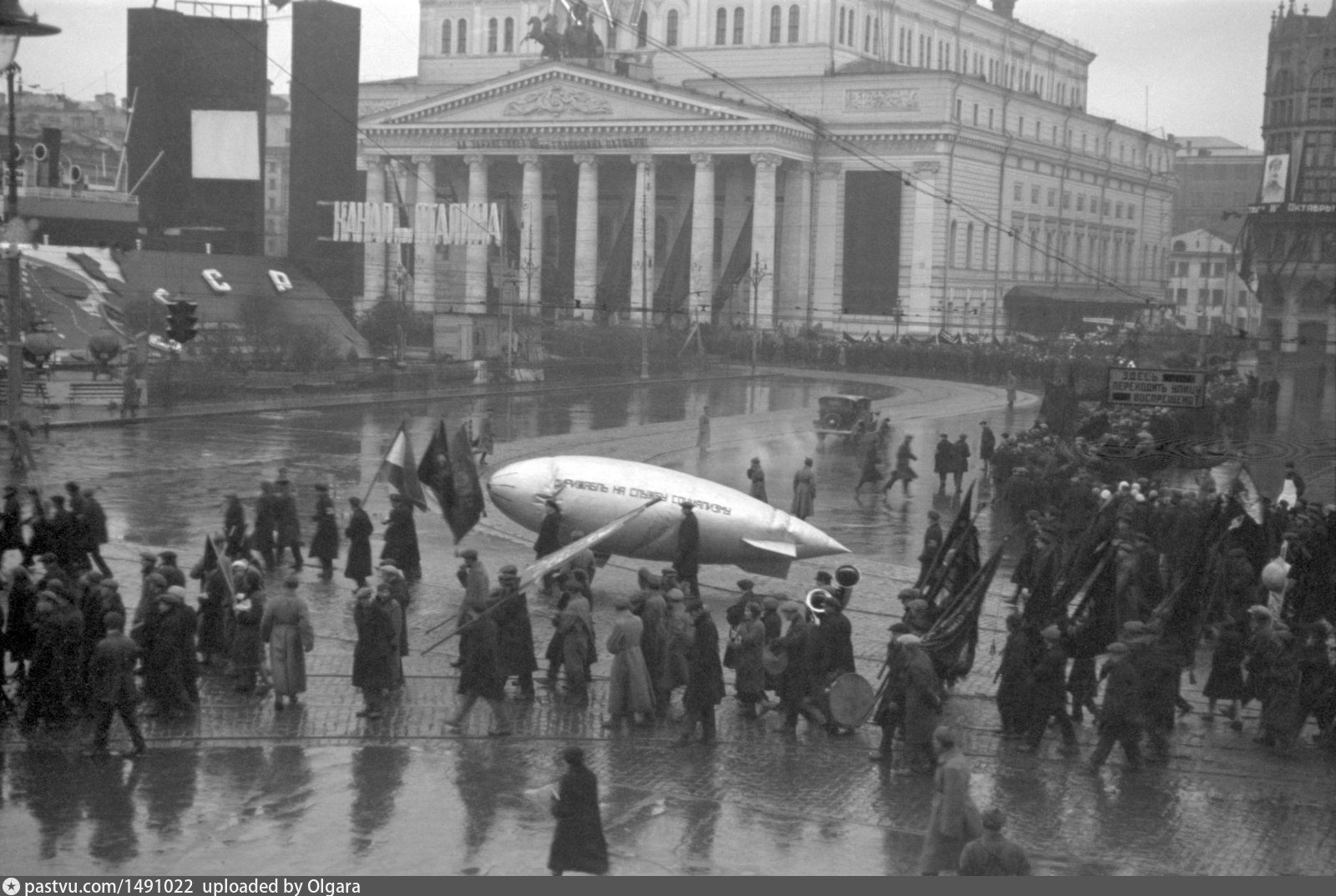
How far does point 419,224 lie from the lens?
64062mm

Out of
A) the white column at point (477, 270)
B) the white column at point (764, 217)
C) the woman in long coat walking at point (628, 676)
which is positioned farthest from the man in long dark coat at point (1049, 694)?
the white column at point (477, 270)

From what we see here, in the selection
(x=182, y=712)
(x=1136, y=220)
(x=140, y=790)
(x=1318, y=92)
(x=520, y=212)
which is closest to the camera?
(x=140, y=790)

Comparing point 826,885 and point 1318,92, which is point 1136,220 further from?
point 826,885

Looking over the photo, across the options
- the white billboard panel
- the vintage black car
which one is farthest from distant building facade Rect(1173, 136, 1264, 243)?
the vintage black car

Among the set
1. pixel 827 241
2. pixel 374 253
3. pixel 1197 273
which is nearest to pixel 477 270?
pixel 374 253

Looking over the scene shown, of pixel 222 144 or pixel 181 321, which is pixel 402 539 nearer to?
pixel 181 321

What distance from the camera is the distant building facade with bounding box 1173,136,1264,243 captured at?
326ft

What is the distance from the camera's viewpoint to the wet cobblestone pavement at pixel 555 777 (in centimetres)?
1057

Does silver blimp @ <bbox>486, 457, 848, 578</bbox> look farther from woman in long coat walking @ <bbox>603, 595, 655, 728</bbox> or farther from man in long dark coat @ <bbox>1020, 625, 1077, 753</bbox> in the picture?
man in long dark coat @ <bbox>1020, 625, 1077, 753</bbox>

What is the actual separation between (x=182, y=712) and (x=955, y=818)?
6904mm

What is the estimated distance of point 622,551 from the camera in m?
19.7

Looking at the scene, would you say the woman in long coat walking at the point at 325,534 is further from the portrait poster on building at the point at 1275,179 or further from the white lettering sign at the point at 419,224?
the white lettering sign at the point at 419,224

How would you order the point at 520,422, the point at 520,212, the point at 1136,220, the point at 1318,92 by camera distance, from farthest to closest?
the point at 1136,220, the point at 520,212, the point at 1318,92, the point at 520,422

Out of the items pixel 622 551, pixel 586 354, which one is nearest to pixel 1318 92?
pixel 586 354
